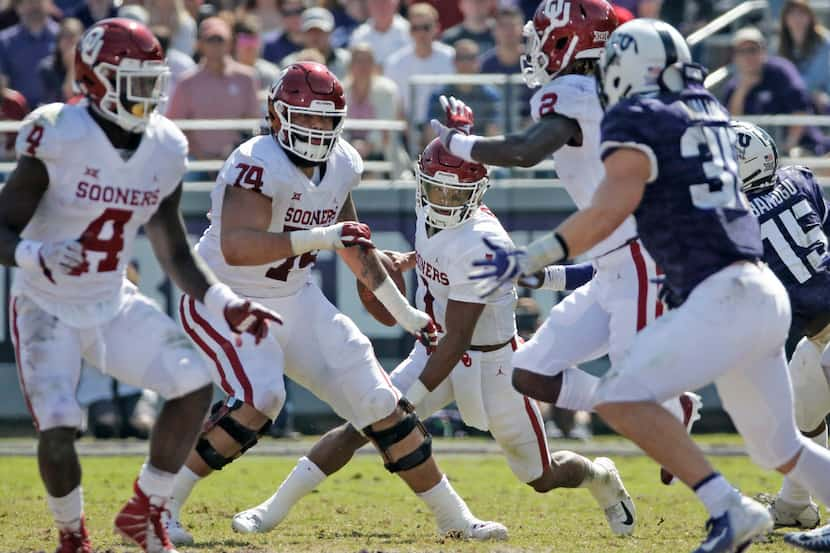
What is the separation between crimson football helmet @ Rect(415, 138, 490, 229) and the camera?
23.6 ft

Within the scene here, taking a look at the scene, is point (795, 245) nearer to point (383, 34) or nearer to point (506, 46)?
point (506, 46)

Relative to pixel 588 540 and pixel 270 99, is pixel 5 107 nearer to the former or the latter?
pixel 270 99

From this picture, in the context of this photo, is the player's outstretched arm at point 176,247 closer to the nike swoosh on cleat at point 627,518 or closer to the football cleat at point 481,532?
the football cleat at point 481,532

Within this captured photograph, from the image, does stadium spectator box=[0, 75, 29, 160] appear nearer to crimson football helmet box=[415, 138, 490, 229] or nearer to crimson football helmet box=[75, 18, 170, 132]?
crimson football helmet box=[415, 138, 490, 229]

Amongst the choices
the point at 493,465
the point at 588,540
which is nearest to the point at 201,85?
the point at 493,465

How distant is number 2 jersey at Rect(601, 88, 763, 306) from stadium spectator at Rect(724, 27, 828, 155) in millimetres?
7139

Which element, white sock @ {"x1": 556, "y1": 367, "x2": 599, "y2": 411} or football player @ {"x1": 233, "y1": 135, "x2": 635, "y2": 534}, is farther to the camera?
football player @ {"x1": 233, "y1": 135, "x2": 635, "y2": 534}

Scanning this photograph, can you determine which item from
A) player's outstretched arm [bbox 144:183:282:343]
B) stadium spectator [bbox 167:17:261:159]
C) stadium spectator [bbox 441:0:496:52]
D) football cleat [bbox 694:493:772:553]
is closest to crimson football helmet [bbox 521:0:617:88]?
player's outstretched arm [bbox 144:183:282:343]

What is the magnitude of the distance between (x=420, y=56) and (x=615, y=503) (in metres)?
6.46

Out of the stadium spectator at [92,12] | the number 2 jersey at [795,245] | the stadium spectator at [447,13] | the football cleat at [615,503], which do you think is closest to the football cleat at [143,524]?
the football cleat at [615,503]

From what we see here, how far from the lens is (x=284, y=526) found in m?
7.50

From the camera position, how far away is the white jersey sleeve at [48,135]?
5.53 m

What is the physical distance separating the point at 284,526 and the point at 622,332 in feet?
6.64

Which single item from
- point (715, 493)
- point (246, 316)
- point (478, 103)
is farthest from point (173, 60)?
point (715, 493)
